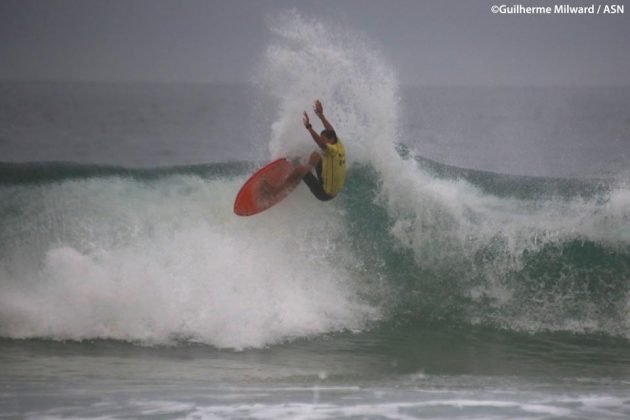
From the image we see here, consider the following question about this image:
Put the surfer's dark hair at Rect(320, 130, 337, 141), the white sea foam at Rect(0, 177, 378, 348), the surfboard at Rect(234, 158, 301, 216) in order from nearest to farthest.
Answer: the white sea foam at Rect(0, 177, 378, 348)
the surfer's dark hair at Rect(320, 130, 337, 141)
the surfboard at Rect(234, 158, 301, 216)

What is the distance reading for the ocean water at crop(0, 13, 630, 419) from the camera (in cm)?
628

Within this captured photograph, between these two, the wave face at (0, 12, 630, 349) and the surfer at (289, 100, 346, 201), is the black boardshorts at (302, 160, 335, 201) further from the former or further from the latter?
the wave face at (0, 12, 630, 349)

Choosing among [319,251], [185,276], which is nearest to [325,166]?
[319,251]

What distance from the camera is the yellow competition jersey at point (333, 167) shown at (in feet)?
27.1

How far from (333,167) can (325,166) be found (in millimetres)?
88

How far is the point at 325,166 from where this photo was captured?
8383mm

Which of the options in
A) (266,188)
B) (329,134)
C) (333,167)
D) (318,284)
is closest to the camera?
(329,134)

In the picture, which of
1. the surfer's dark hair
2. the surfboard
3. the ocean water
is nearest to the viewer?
the ocean water

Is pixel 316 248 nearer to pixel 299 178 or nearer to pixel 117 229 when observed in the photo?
pixel 299 178

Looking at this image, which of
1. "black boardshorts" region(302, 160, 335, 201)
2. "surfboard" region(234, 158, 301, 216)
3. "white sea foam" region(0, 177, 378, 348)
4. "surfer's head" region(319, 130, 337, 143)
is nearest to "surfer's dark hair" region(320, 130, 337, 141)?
"surfer's head" region(319, 130, 337, 143)

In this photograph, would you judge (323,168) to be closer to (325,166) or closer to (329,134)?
(325,166)

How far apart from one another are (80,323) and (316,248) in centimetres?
279

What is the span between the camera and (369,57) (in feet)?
32.7

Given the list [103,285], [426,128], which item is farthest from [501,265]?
[426,128]
